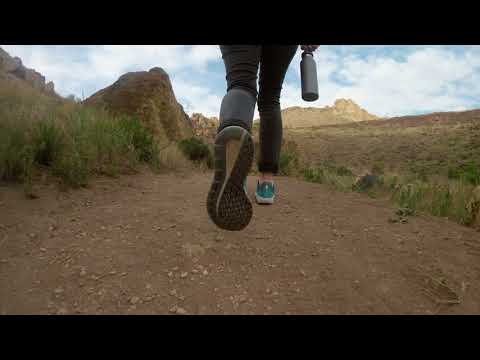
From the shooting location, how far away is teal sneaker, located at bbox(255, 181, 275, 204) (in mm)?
2318

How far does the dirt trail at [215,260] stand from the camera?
1274 millimetres

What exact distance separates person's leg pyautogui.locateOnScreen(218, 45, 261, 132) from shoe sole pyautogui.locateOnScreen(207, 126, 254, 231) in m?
0.07

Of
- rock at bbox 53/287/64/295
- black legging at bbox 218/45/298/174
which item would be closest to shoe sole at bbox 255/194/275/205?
black legging at bbox 218/45/298/174

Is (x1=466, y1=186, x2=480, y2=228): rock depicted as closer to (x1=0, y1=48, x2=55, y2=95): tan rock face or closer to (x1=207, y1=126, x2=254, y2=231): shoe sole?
(x1=207, y1=126, x2=254, y2=231): shoe sole

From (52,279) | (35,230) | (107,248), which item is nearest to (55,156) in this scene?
(35,230)

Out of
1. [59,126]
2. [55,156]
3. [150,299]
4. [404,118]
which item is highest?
[404,118]

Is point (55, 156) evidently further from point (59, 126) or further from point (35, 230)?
point (35, 230)

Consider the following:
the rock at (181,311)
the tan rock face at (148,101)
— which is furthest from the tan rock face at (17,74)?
the rock at (181,311)

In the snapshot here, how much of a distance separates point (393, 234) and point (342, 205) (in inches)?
27.3

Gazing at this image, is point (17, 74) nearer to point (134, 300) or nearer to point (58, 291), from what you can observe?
point (58, 291)

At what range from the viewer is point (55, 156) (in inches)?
98.9

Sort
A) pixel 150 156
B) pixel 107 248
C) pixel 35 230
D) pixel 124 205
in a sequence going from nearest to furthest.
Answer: pixel 107 248 < pixel 35 230 < pixel 124 205 < pixel 150 156

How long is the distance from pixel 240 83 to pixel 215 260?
2.85 feet

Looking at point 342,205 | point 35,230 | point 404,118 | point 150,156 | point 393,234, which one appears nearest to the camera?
point 35,230
